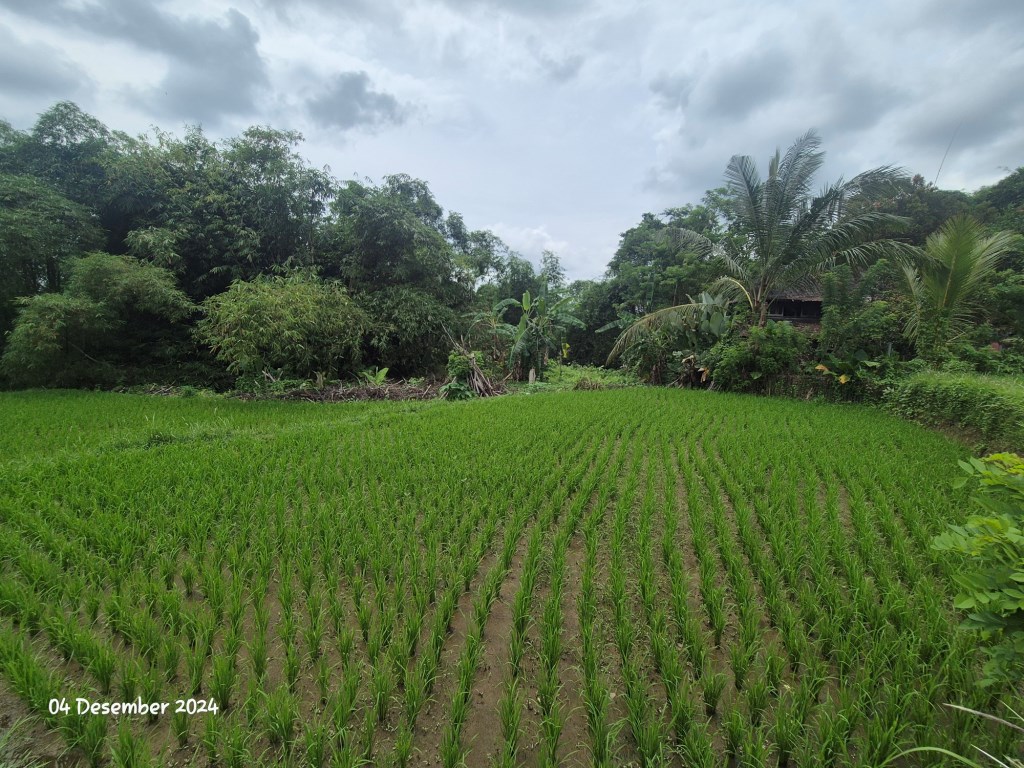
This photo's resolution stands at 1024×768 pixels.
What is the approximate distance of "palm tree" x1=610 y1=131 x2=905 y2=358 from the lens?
801 centimetres

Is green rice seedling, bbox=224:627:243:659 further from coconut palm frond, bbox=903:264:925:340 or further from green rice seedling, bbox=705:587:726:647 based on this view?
coconut palm frond, bbox=903:264:925:340

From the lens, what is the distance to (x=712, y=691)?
61.2 inches

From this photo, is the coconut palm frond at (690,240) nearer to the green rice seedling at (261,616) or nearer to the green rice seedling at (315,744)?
the green rice seedling at (261,616)

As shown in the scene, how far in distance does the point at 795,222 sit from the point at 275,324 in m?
11.1

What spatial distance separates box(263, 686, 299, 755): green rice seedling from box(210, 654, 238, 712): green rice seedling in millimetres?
200

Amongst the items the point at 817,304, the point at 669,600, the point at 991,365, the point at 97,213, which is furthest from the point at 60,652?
the point at 817,304

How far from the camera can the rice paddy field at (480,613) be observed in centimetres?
140

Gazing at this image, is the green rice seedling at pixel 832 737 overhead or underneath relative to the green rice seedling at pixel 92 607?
overhead

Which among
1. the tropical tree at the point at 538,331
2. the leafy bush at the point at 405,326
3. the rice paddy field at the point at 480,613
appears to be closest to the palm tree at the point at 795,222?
the tropical tree at the point at 538,331

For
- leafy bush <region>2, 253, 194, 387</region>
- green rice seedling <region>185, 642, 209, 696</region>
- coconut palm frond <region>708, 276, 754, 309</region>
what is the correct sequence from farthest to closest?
coconut palm frond <region>708, 276, 754, 309</region>
leafy bush <region>2, 253, 194, 387</region>
green rice seedling <region>185, 642, 209, 696</region>

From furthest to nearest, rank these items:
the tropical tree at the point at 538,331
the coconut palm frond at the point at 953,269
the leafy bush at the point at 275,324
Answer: the tropical tree at the point at 538,331
the leafy bush at the point at 275,324
the coconut palm frond at the point at 953,269

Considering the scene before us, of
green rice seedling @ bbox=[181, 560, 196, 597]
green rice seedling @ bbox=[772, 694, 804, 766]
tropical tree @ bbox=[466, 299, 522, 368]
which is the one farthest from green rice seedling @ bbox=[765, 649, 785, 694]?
tropical tree @ bbox=[466, 299, 522, 368]

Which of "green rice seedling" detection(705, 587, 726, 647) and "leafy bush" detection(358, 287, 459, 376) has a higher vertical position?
"leafy bush" detection(358, 287, 459, 376)

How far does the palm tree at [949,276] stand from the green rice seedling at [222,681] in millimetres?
11145
